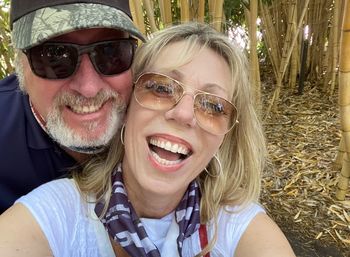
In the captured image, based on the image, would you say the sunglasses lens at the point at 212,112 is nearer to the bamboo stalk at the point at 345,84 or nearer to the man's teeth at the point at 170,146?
the man's teeth at the point at 170,146

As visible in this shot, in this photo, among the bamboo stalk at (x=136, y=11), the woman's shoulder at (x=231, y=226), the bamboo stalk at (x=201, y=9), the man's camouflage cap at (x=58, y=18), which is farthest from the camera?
the bamboo stalk at (x=201, y=9)

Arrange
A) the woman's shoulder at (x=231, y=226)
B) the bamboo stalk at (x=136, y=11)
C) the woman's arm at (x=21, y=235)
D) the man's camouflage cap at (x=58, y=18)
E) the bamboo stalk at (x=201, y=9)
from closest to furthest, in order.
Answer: the woman's arm at (x=21, y=235)
the man's camouflage cap at (x=58, y=18)
the woman's shoulder at (x=231, y=226)
the bamboo stalk at (x=136, y=11)
the bamboo stalk at (x=201, y=9)

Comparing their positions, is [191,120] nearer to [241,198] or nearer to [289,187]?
[241,198]

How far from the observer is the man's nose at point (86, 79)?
117 centimetres

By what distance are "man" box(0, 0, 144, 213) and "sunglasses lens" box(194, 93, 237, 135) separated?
227mm

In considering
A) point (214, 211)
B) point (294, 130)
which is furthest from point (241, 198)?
point (294, 130)

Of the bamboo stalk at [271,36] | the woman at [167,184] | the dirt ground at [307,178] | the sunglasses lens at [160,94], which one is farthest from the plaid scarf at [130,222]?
the bamboo stalk at [271,36]

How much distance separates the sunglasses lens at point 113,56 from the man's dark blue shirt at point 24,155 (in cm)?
33

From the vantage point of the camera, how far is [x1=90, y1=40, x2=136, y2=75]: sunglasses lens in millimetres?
1178

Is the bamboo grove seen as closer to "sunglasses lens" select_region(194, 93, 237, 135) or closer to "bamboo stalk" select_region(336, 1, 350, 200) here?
"bamboo stalk" select_region(336, 1, 350, 200)

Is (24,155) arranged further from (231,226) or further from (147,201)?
(231,226)

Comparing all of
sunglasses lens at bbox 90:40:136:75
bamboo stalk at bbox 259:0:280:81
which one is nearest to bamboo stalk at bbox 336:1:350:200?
sunglasses lens at bbox 90:40:136:75

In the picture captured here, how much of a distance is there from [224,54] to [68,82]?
455 mm

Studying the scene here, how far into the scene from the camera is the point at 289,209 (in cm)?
262
